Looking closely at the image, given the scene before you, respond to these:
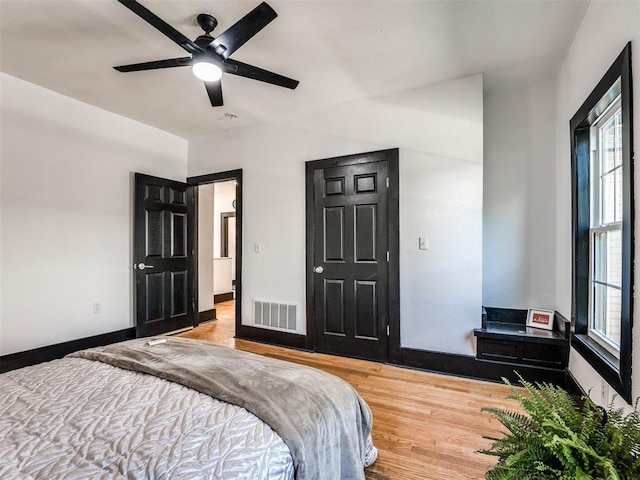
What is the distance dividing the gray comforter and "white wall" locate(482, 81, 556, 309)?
91.5 inches

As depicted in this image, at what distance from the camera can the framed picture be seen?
2.96 m

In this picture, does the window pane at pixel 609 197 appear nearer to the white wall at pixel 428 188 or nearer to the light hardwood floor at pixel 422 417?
the white wall at pixel 428 188

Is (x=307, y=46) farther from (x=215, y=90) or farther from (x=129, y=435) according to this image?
(x=129, y=435)

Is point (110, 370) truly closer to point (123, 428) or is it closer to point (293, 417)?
point (123, 428)

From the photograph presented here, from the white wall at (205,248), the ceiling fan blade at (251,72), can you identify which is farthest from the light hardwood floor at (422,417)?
the ceiling fan blade at (251,72)

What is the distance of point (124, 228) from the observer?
157 inches

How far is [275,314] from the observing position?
3.91m

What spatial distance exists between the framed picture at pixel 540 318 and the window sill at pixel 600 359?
0.50m

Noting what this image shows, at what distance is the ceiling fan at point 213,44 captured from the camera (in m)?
1.84

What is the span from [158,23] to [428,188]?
246 centimetres

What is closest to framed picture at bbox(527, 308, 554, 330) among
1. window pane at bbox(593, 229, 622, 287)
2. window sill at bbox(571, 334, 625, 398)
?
window sill at bbox(571, 334, 625, 398)

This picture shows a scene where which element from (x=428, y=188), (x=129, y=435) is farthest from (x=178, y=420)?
(x=428, y=188)

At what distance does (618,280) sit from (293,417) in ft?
7.08

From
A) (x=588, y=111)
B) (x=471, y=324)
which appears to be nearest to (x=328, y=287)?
(x=471, y=324)
